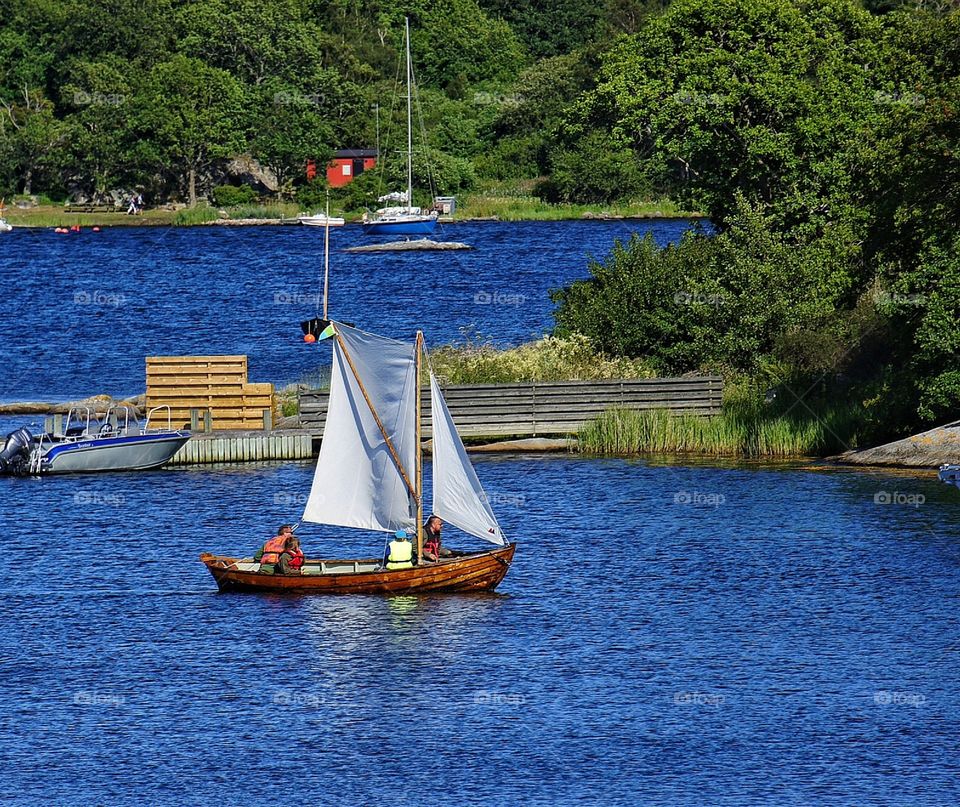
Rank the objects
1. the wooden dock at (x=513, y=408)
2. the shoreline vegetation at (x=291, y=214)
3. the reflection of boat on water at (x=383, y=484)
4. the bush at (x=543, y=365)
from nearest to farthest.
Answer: the reflection of boat on water at (x=383, y=484) → the wooden dock at (x=513, y=408) → the bush at (x=543, y=365) → the shoreline vegetation at (x=291, y=214)

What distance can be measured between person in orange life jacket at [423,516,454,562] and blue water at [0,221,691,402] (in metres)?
31.7

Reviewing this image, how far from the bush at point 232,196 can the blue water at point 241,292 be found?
13.2 ft

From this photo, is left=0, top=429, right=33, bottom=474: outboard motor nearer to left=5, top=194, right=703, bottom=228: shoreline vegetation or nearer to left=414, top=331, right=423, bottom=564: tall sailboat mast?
left=414, top=331, right=423, bottom=564: tall sailboat mast

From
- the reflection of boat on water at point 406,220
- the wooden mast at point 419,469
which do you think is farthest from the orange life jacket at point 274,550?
the reflection of boat on water at point 406,220

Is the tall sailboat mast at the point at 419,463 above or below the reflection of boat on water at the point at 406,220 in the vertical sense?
below

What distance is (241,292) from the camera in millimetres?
125688

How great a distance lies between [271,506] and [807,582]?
16813mm

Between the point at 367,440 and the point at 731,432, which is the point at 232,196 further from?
the point at 367,440

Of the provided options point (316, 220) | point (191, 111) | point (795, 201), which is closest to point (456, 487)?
point (795, 201)

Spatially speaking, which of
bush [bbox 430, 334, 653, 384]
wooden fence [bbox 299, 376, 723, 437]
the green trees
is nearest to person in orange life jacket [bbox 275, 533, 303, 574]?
wooden fence [bbox 299, 376, 723, 437]

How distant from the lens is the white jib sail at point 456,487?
41.2m

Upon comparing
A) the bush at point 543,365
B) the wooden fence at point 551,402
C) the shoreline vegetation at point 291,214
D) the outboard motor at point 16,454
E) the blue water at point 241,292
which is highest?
the shoreline vegetation at point 291,214

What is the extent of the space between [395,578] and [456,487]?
9.17 ft

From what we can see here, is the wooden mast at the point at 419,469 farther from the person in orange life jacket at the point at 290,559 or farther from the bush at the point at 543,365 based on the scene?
the bush at the point at 543,365
